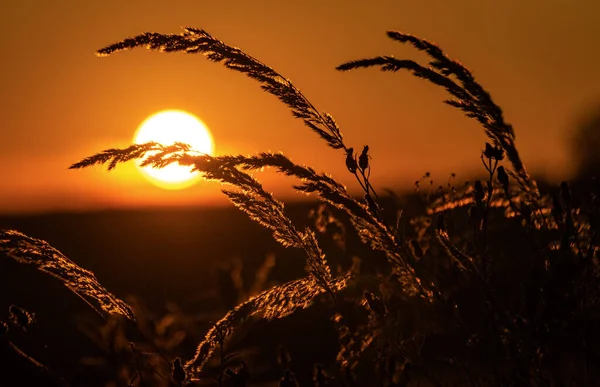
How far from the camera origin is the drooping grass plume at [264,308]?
9.00 feet

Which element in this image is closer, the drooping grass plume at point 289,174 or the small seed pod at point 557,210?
the drooping grass plume at point 289,174

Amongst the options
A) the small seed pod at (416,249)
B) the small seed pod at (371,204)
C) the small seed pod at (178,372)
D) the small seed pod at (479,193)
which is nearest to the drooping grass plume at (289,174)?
the small seed pod at (371,204)

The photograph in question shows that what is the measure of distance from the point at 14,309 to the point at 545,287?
1.90 metres

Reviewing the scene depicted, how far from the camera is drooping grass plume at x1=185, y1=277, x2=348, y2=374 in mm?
2742

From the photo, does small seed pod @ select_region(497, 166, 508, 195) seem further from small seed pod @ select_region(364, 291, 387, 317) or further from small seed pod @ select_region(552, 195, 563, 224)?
small seed pod @ select_region(364, 291, 387, 317)

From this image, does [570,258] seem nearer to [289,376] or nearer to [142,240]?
[289,376]

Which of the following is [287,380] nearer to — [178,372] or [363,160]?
[178,372]

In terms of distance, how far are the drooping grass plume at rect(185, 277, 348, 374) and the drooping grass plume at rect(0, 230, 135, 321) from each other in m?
0.29

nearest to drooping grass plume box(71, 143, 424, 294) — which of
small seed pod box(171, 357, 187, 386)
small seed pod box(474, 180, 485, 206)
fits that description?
small seed pod box(474, 180, 485, 206)

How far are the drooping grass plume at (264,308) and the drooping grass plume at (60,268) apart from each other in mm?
295

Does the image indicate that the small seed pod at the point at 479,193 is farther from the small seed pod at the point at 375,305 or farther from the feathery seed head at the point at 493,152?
the small seed pod at the point at 375,305

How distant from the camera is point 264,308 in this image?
2.80 metres

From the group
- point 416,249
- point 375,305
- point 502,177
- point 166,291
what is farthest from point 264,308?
point 166,291

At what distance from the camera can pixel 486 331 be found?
282 centimetres
